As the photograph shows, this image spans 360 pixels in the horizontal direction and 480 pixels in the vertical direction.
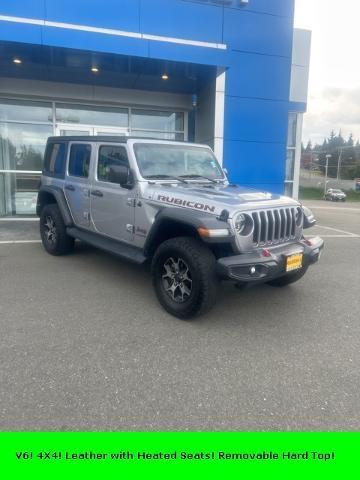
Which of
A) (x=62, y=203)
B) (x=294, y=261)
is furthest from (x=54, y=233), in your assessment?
(x=294, y=261)

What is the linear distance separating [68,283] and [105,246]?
0.73m

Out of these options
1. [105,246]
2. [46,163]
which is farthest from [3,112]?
[105,246]

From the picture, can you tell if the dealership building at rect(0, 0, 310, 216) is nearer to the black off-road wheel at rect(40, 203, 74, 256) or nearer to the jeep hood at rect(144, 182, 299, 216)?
the black off-road wheel at rect(40, 203, 74, 256)

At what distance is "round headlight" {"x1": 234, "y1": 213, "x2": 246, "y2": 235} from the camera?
11.6ft

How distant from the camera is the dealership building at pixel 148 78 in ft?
25.5

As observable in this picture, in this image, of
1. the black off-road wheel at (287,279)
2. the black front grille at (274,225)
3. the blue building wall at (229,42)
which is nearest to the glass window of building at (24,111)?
the blue building wall at (229,42)

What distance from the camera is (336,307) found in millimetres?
4336

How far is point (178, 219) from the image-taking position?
3.71 m

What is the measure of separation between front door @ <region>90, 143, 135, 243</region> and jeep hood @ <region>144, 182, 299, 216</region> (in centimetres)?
47

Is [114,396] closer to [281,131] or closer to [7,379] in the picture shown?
[7,379]

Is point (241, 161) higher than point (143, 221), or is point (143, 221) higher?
point (241, 161)

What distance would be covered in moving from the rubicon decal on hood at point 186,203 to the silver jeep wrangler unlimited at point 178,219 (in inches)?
0.5

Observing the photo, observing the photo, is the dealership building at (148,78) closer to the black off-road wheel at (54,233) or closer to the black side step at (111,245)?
the black off-road wheel at (54,233)

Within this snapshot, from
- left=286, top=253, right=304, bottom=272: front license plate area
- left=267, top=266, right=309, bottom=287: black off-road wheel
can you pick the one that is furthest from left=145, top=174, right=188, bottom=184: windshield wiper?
A: left=267, top=266, right=309, bottom=287: black off-road wheel
